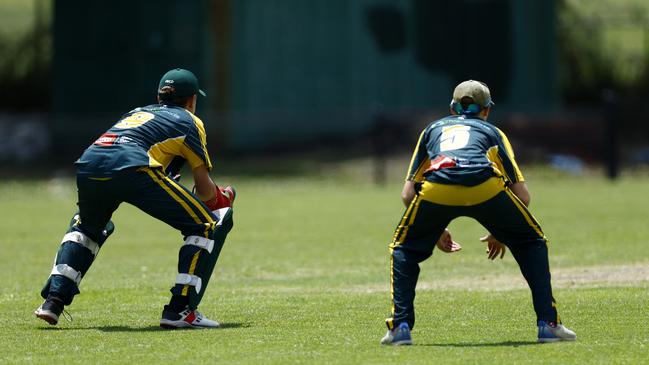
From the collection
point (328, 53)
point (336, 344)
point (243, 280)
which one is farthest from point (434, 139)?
point (328, 53)

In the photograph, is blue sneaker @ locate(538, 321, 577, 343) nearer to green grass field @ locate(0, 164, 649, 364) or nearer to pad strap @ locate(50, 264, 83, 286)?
green grass field @ locate(0, 164, 649, 364)

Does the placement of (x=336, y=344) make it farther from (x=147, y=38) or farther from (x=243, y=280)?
(x=147, y=38)

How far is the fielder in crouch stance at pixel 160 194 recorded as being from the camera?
918cm

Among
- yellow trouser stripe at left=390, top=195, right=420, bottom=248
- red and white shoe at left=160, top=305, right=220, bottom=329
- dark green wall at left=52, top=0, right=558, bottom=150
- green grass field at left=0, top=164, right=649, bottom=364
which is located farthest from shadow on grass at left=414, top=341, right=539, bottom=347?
dark green wall at left=52, top=0, right=558, bottom=150

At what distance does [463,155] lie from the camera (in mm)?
8188

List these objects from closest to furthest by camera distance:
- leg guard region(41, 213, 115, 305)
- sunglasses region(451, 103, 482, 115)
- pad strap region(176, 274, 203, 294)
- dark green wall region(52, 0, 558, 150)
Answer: sunglasses region(451, 103, 482, 115), pad strap region(176, 274, 203, 294), leg guard region(41, 213, 115, 305), dark green wall region(52, 0, 558, 150)

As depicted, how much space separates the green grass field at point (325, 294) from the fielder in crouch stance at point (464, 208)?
277 mm

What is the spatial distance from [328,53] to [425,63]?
263 cm

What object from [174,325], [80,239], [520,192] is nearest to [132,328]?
[174,325]

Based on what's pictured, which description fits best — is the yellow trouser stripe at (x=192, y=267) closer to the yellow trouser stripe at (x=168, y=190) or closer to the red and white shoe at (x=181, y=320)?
the red and white shoe at (x=181, y=320)

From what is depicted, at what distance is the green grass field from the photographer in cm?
816

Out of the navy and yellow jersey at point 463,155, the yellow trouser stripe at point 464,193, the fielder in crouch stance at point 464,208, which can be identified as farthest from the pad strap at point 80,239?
the yellow trouser stripe at point 464,193

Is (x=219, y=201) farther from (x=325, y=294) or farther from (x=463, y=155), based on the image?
(x=463, y=155)

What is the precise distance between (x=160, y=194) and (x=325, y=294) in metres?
2.55
